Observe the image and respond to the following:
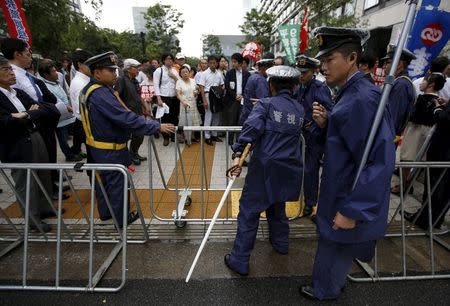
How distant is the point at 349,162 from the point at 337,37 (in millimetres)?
828

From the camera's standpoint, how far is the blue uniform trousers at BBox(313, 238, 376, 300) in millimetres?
2111

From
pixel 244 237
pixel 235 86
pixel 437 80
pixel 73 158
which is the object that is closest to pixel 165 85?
pixel 235 86

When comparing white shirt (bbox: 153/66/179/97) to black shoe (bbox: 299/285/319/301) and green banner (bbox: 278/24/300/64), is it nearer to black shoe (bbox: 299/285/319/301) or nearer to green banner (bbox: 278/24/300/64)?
green banner (bbox: 278/24/300/64)

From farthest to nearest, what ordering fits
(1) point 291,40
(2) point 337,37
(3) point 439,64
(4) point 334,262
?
(1) point 291,40 < (3) point 439,64 < (4) point 334,262 < (2) point 337,37

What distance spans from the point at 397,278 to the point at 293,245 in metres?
1.01

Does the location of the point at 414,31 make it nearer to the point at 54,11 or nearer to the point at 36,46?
the point at 54,11

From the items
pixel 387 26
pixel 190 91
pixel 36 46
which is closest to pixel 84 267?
pixel 190 91

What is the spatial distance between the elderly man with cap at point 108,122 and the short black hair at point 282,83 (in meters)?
1.21

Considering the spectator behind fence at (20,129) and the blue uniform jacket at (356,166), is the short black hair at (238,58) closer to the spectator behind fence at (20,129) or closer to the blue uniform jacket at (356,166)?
the spectator behind fence at (20,129)

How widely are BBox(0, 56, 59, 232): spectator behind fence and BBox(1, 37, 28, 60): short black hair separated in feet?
1.54

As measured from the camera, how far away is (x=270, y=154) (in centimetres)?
246

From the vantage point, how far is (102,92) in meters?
2.98

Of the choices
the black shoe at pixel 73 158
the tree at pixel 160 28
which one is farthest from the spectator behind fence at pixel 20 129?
the tree at pixel 160 28

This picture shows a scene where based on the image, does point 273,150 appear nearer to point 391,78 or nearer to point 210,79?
point 391,78
